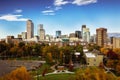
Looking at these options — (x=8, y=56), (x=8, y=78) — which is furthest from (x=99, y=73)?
(x=8, y=56)

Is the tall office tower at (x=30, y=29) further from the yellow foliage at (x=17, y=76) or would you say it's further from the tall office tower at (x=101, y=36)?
the yellow foliage at (x=17, y=76)

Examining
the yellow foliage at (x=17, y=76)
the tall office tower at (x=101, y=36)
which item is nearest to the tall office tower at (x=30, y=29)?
the tall office tower at (x=101, y=36)

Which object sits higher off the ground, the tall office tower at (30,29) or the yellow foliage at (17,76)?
the tall office tower at (30,29)

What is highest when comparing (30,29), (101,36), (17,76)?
(30,29)

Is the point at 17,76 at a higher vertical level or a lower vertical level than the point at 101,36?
lower

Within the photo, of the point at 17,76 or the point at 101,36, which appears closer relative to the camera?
the point at 17,76

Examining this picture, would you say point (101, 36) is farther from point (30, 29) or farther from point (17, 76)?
point (17, 76)

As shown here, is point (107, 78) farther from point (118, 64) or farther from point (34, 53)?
point (34, 53)

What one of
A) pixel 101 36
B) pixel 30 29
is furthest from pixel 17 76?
pixel 30 29

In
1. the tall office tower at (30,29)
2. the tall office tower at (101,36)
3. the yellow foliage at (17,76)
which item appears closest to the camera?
the yellow foliage at (17,76)

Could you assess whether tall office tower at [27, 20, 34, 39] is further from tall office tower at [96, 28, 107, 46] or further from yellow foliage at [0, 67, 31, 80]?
yellow foliage at [0, 67, 31, 80]

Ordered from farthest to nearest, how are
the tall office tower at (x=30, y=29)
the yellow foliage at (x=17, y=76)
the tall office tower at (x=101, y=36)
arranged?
the tall office tower at (x=30, y=29)
the tall office tower at (x=101, y=36)
the yellow foliage at (x=17, y=76)

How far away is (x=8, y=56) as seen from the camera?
16062mm

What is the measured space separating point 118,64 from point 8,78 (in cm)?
505
